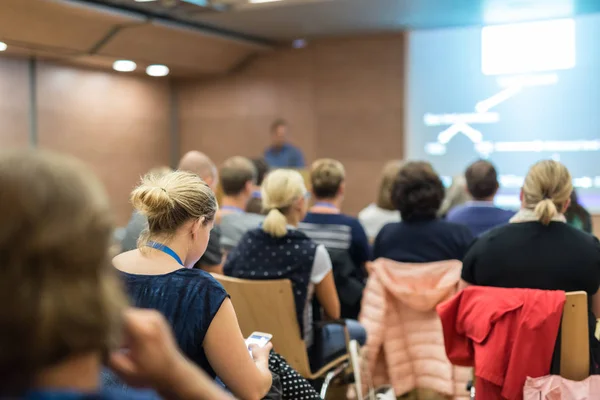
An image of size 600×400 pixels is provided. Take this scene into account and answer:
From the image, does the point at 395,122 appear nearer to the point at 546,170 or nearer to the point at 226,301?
the point at 546,170

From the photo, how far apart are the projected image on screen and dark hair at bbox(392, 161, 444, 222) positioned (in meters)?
4.35

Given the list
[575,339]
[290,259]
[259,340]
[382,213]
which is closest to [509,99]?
[382,213]

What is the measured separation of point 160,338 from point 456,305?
1.88 m

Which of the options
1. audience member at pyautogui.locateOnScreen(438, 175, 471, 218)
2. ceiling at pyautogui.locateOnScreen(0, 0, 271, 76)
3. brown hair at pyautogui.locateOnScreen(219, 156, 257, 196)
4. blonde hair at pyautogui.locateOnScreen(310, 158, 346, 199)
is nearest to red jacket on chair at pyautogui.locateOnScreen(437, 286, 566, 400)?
blonde hair at pyautogui.locateOnScreen(310, 158, 346, 199)

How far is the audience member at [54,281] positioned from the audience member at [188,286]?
91 centimetres

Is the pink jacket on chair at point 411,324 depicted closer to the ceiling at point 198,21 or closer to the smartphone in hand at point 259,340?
the smartphone in hand at point 259,340

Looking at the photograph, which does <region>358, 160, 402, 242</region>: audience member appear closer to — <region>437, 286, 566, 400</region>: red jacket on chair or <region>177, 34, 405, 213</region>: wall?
<region>437, 286, 566, 400</region>: red jacket on chair

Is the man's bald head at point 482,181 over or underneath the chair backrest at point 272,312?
over

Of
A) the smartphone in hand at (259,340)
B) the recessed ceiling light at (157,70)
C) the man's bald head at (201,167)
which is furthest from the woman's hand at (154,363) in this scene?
the recessed ceiling light at (157,70)

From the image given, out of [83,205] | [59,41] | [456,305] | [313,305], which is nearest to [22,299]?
[83,205]

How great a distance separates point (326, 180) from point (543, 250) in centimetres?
165

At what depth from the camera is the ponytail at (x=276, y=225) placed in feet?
9.92

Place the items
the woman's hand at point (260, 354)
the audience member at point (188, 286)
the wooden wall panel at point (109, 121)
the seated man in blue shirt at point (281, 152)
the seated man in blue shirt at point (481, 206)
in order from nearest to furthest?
the audience member at point (188, 286) → the woman's hand at point (260, 354) → the seated man in blue shirt at point (481, 206) → the wooden wall panel at point (109, 121) → the seated man in blue shirt at point (281, 152)

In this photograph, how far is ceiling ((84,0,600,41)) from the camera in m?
6.66
